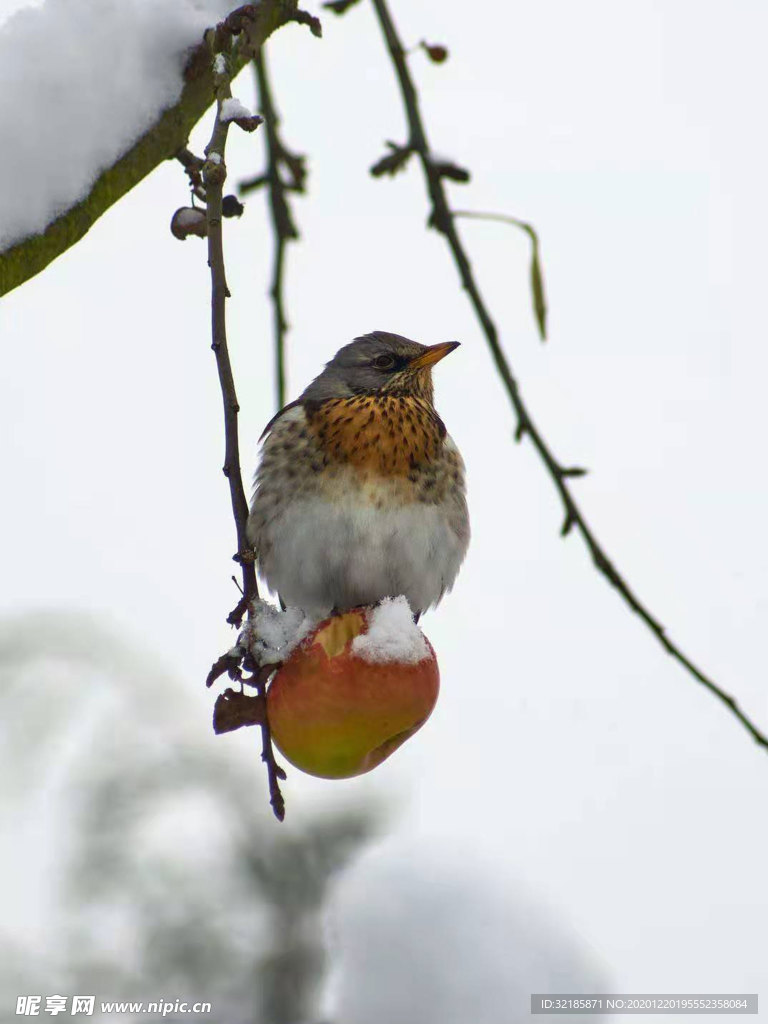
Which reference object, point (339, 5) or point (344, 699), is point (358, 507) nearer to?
point (344, 699)

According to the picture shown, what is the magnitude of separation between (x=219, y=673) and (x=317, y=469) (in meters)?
1.32

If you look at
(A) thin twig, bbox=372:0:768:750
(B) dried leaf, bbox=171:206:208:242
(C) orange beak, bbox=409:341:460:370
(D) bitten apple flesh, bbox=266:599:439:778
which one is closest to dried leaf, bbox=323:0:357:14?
(A) thin twig, bbox=372:0:768:750

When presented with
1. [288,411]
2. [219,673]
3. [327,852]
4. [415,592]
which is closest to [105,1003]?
[327,852]

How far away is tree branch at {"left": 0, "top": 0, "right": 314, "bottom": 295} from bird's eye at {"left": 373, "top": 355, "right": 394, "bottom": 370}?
50.0 inches

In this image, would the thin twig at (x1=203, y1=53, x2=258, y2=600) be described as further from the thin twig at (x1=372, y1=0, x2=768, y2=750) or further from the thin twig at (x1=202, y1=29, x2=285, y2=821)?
the thin twig at (x1=372, y1=0, x2=768, y2=750)

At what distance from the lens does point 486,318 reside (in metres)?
2.75

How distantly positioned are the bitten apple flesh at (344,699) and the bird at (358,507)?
913mm

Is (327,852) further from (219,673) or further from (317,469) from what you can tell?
(219,673)

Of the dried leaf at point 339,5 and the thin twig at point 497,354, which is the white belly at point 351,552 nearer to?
the thin twig at point 497,354

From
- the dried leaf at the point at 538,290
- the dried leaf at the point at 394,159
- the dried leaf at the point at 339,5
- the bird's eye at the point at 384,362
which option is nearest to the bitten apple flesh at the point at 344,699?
the dried leaf at the point at 538,290

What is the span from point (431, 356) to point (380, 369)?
21 cm

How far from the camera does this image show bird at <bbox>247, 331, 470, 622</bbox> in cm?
341

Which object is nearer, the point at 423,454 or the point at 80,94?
the point at 80,94

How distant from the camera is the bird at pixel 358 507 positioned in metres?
3.41
